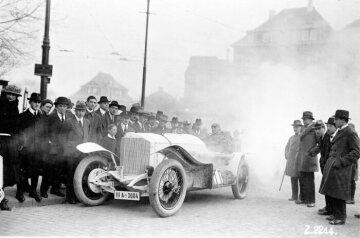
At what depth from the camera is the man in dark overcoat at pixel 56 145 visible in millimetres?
6961

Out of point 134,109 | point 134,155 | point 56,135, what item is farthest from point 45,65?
point 134,155

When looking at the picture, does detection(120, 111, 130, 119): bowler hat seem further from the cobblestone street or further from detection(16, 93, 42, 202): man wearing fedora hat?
detection(16, 93, 42, 202): man wearing fedora hat

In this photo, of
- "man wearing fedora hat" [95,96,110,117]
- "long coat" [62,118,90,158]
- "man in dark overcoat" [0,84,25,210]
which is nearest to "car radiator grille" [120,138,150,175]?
"long coat" [62,118,90,158]

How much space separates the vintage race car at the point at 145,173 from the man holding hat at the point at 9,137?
93 centimetres

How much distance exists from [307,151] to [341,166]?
5.76 feet

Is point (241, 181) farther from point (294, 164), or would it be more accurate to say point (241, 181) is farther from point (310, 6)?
point (310, 6)

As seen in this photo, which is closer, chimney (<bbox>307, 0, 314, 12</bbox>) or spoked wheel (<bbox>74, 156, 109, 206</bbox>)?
spoked wheel (<bbox>74, 156, 109, 206</bbox>)

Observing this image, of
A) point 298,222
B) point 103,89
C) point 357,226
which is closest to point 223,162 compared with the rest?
point 298,222

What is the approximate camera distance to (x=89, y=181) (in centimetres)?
662

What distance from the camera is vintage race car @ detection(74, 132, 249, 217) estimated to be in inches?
246

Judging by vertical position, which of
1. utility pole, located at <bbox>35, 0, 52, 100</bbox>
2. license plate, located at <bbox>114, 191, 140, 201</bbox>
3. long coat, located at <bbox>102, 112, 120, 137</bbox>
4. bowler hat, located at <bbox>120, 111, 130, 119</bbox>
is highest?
utility pole, located at <bbox>35, 0, 52, 100</bbox>

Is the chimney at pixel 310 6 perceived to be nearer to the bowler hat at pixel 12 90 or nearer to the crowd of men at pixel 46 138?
the crowd of men at pixel 46 138

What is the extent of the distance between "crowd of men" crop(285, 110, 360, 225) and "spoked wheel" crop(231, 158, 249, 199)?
0.88 meters

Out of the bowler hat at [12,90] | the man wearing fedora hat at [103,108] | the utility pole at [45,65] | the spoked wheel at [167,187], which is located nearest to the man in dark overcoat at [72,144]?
the man wearing fedora hat at [103,108]
